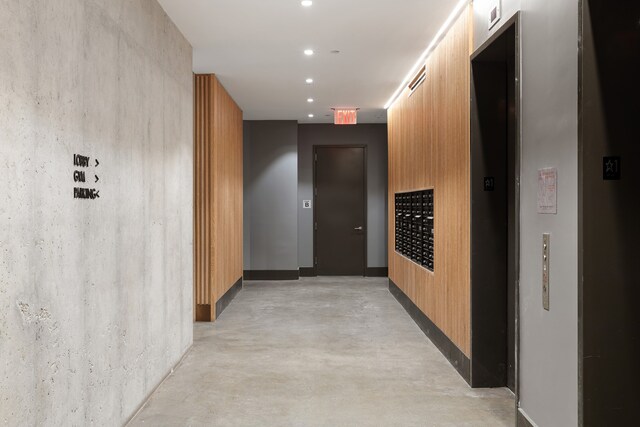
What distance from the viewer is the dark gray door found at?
1092 centimetres

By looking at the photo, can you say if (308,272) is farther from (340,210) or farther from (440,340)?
(440,340)

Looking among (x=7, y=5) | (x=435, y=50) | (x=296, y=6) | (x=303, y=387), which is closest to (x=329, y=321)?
(x=303, y=387)

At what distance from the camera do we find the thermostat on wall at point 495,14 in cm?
362

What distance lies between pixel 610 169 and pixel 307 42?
3.60 m

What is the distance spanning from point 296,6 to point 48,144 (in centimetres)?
256

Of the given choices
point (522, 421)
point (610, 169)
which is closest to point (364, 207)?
point (522, 421)

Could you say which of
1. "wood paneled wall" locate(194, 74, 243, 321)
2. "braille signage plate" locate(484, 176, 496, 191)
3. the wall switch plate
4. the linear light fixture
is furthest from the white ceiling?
the wall switch plate

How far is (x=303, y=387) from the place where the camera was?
4266 mm

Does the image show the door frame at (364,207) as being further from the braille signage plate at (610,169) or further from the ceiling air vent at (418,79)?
the braille signage plate at (610,169)

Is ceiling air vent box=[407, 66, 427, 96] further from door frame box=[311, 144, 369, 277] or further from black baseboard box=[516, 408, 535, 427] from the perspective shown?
door frame box=[311, 144, 369, 277]

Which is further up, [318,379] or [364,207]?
[364,207]

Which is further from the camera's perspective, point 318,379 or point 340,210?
point 340,210

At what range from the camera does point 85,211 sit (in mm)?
2891

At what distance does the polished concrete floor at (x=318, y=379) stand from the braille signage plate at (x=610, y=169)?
1.92 m
